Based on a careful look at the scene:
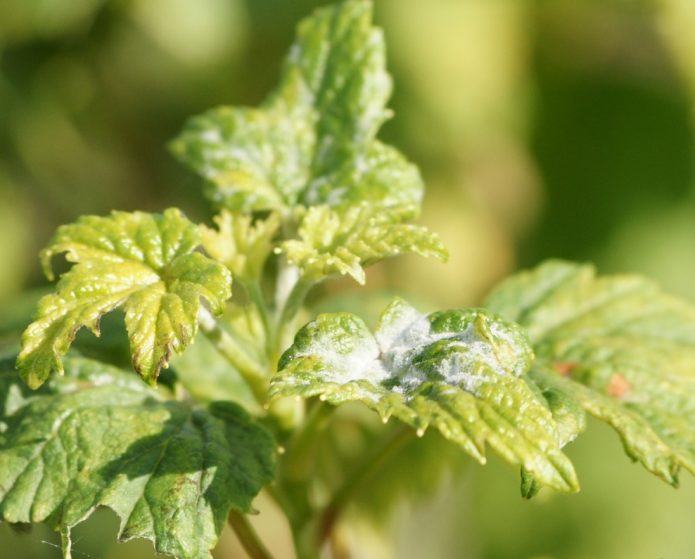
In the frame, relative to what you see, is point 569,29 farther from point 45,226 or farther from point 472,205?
point 45,226

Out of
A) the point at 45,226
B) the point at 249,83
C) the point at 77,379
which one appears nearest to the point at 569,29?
the point at 249,83

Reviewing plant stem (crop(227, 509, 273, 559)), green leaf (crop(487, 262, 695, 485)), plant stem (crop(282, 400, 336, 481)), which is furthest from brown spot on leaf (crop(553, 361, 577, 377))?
plant stem (crop(227, 509, 273, 559))

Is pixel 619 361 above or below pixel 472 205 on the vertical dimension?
above

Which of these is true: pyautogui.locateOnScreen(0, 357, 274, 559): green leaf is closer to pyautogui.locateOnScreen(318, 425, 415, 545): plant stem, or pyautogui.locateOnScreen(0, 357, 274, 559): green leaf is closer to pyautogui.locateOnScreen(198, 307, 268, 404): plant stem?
pyautogui.locateOnScreen(198, 307, 268, 404): plant stem

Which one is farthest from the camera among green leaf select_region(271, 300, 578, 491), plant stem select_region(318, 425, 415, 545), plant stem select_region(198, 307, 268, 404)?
plant stem select_region(318, 425, 415, 545)

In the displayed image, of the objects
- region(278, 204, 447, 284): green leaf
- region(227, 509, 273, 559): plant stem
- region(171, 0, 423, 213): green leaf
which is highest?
region(171, 0, 423, 213): green leaf

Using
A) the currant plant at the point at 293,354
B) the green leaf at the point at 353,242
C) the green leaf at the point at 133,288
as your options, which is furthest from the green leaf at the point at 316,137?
the green leaf at the point at 133,288

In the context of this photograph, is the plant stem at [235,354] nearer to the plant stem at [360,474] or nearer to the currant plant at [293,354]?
the currant plant at [293,354]
